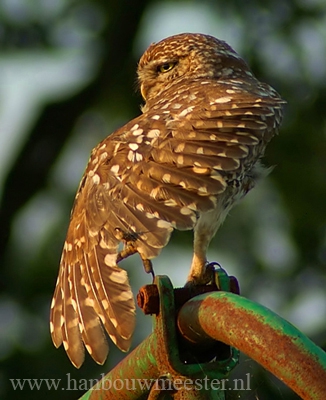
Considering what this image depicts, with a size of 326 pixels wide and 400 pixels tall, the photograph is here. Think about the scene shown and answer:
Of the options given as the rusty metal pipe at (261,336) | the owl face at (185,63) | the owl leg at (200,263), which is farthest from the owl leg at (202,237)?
the rusty metal pipe at (261,336)

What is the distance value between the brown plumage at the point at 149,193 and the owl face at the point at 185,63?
657 millimetres

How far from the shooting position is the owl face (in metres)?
4.57

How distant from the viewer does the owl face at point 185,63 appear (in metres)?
4.57

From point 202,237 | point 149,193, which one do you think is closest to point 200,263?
point 202,237

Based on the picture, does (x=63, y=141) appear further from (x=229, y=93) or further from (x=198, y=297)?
(x=198, y=297)

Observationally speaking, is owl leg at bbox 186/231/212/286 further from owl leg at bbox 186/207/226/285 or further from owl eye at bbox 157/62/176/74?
owl eye at bbox 157/62/176/74

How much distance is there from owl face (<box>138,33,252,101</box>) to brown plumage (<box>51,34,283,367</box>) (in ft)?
A: 2.16

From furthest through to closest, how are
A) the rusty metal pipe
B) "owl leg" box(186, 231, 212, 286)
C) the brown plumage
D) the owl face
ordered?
the owl face
"owl leg" box(186, 231, 212, 286)
the brown plumage
the rusty metal pipe

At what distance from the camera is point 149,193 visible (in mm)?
3168

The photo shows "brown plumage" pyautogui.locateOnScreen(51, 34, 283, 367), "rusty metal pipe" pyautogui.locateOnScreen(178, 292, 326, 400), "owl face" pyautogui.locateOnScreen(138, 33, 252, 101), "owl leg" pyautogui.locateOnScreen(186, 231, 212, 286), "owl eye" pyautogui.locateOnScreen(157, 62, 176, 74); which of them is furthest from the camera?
"owl eye" pyautogui.locateOnScreen(157, 62, 176, 74)

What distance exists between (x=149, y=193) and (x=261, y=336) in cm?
103

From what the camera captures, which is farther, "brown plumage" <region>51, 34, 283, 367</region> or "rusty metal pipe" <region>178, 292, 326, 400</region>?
"brown plumage" <region>51, 34, 283, 367</region>

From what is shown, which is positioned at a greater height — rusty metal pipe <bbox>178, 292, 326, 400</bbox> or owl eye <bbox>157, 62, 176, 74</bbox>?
rusty metal pipe <bbox>178, 292, 326, 400</bbox>

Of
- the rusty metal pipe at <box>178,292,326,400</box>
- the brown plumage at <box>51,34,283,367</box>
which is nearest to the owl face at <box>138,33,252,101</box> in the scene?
the brown plumage at <box>51,34,283,367</box>
